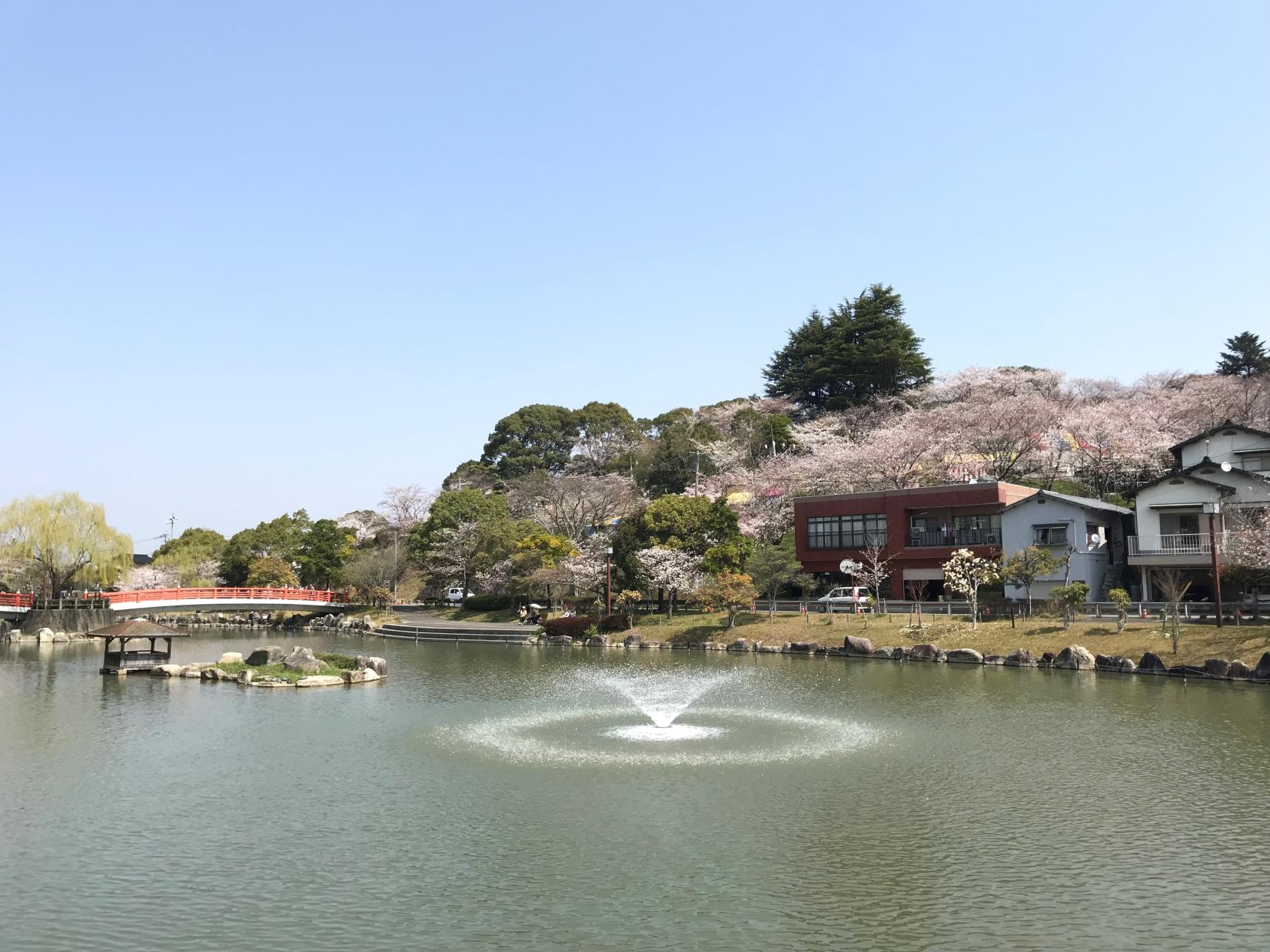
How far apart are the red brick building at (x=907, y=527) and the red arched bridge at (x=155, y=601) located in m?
40.7

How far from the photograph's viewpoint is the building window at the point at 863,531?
2334 inches

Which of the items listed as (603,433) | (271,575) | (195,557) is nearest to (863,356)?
(603,433)

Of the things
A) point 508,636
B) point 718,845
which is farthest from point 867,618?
point 718,845

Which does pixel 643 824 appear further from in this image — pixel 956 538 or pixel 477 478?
pixel 477 478

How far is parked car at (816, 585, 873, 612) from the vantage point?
171 ft

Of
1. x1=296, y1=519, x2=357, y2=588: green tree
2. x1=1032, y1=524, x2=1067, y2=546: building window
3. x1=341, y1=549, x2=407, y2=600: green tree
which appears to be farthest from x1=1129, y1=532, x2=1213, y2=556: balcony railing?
x1=296, y1=519, x2=357, y2=588: green tree

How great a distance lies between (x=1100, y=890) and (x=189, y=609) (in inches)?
2590

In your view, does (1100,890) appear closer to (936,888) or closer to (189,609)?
(936,888)

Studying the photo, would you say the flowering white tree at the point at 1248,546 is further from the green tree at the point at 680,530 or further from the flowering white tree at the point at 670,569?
the flowering white tree at the point at 670,569

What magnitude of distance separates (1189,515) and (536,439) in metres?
70.7

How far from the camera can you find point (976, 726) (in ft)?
85.3

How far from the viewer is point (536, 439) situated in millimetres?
105625

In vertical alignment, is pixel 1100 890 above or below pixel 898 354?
below

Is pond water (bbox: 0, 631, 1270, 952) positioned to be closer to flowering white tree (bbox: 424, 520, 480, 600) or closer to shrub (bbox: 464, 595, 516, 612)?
shrub (bbox: 464, 595, 516, 612)
